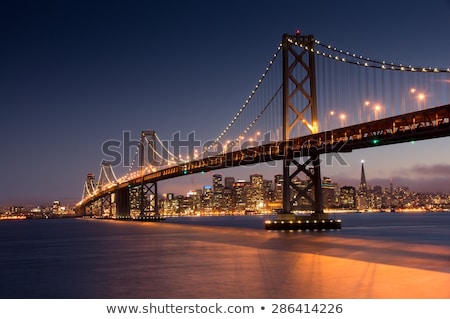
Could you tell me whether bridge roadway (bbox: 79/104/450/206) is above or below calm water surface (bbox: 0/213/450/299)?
above

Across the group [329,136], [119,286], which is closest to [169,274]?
[119,286]
